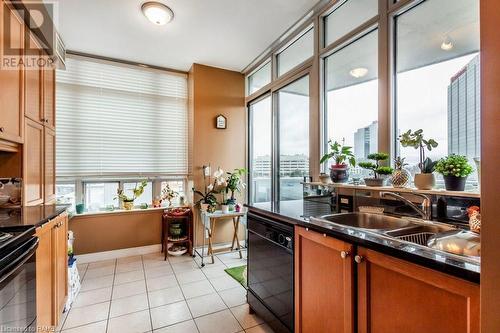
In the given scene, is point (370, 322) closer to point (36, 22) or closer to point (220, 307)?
point (220, 307)

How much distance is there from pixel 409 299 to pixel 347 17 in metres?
2.38

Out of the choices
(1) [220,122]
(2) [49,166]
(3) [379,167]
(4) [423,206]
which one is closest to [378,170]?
(3) [379,167]

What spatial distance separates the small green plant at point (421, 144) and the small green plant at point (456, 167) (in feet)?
0.46

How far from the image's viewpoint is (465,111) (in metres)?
1.49

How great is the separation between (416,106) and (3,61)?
2841 millimetres

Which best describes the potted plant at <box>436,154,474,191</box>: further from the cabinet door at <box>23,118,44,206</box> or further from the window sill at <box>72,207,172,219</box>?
the window sill at <box>72,207,172,219</box>

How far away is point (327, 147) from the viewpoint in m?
2.55

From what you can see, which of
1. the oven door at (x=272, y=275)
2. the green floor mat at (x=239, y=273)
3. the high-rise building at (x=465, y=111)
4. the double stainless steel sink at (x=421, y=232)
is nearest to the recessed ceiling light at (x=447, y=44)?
the high-rise building at (x=465, y=111)

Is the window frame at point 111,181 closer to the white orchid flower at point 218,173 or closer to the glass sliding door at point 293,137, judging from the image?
the white orchid flower at point 218,173

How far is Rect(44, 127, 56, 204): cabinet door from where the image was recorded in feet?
7.44

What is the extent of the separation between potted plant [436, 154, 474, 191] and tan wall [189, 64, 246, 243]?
2994mm

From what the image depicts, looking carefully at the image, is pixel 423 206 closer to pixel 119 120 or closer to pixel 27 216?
pixel 27 216

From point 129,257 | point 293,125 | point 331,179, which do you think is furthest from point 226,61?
point 129,257

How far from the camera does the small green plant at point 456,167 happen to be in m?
1.31
